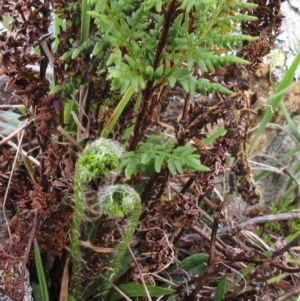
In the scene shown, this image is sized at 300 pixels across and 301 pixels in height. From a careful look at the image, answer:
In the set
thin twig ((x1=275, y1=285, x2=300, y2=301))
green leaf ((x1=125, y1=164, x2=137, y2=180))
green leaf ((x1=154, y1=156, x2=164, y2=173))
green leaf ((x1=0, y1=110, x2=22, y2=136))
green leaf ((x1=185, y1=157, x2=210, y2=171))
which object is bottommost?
thin twig ((x1=275, y1=285, x2=300, y2=301))

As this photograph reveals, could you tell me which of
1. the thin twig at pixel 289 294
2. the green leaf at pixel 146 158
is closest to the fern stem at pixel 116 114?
the green leaf at pixel 146 158

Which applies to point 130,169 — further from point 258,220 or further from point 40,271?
point 258,220

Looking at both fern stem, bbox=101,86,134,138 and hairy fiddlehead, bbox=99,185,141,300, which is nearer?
hairy fiddlehead, bbox=99,185,141,300

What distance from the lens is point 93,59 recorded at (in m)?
1.11

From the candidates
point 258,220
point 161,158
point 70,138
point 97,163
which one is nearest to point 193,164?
point 161,158

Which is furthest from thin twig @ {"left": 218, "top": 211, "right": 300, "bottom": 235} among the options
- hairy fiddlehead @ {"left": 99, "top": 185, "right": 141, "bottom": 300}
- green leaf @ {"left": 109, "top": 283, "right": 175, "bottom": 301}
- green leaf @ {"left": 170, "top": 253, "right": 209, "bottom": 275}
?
hairy fiddlehead @ {"left": 99, "top": 185, "right": 141, "bottom": 300}

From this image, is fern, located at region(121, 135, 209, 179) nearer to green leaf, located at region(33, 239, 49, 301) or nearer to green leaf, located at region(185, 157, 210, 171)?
green leaf, located at region(185, 157, 210, 171)

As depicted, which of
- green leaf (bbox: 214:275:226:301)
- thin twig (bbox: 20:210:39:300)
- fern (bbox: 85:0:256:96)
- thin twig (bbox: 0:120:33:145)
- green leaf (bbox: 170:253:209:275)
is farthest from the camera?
green leaf (bbox: 170:253:209:275)

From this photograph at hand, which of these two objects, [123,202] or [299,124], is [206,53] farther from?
[299,124]

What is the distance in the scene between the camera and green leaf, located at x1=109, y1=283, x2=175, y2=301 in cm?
130

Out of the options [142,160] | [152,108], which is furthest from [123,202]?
[152,108]

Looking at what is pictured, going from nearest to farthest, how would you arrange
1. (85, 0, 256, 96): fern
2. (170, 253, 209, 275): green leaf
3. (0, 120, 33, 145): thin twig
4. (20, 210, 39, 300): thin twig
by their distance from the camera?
1. (85, 0, 256, 96): fern
2. (20, 210, 39, 300): thin twig
3. (0, 120, 33, 145): thin twig
4. (170, 253, 209, 275): green leaf

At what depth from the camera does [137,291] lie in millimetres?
1300

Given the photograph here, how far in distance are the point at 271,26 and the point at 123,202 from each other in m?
0.57
